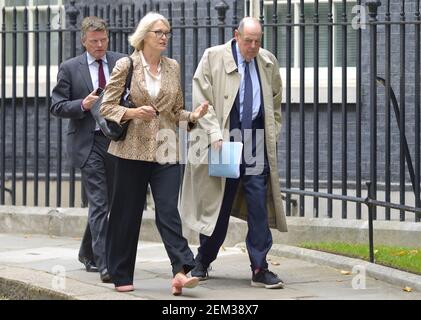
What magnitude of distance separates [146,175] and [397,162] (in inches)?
197

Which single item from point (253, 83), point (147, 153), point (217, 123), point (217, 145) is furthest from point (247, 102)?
point (147, 153)

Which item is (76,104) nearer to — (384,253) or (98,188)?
(98,188)

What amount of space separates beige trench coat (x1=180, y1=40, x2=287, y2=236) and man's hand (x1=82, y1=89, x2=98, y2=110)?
747 millimetres

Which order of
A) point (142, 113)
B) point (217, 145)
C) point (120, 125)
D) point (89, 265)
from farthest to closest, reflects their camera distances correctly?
point (89, 265), point (217, 145), point (120, 125), point (142, 113)

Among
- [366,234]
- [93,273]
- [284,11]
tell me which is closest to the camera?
[93,273]

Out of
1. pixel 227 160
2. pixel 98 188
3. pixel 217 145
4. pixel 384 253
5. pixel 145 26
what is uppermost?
pixel 145 26

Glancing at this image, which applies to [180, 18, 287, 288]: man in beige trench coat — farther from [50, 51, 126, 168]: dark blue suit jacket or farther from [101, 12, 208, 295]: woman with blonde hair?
[50, 51, 126, 168]: dark blue suit jacket

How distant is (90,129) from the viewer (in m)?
9.78

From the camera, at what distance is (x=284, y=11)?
46.0ft

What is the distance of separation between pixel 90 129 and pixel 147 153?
112cm

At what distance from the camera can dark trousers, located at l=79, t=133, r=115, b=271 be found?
9.58m
